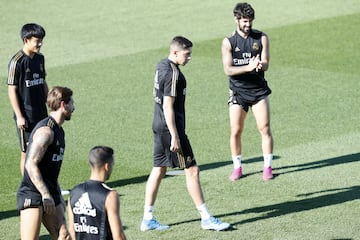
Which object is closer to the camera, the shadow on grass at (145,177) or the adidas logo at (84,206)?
the adidas logo at (84,206)

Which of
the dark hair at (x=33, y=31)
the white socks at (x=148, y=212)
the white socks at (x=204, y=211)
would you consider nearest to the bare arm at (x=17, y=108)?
the dark hair at (x=33, y=31)

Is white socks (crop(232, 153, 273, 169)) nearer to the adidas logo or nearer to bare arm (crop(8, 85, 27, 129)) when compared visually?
bare arm (crop(8, 85, 27, 129))

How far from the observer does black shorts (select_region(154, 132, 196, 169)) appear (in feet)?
38.9

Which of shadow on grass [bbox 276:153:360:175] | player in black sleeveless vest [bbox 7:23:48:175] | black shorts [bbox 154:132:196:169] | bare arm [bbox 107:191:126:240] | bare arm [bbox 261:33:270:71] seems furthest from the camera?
shadow on grass [bbox 276:153:360:175]

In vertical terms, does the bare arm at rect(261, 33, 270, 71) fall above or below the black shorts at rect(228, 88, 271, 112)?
above

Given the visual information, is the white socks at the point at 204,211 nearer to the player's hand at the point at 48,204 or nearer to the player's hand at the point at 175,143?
the player's hand at the point at 175,143

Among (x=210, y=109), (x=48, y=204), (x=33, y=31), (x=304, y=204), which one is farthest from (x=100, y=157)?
(x=210, y=109)

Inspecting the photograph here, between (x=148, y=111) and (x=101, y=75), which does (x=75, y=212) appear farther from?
(x=101, y=75)

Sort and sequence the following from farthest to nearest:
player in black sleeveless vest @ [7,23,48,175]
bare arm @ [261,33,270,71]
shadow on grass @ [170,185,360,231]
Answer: bare arm @ [261,33,270,71] → player in black sleeveless vest @ [7,23,48,175] → shadow on grass @ [170,185,360,231]

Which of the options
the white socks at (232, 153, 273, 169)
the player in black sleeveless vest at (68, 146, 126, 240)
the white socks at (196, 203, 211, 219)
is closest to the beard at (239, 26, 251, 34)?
the white socks at (232, 153, 273, 169)

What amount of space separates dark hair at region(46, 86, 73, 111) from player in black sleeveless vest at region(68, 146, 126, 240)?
1.23 m

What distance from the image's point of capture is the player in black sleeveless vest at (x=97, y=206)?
27.5 ft

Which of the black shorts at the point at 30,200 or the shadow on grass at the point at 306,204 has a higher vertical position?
the black shorts at the point at 30,200

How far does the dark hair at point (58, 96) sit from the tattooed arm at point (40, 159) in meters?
0.26
